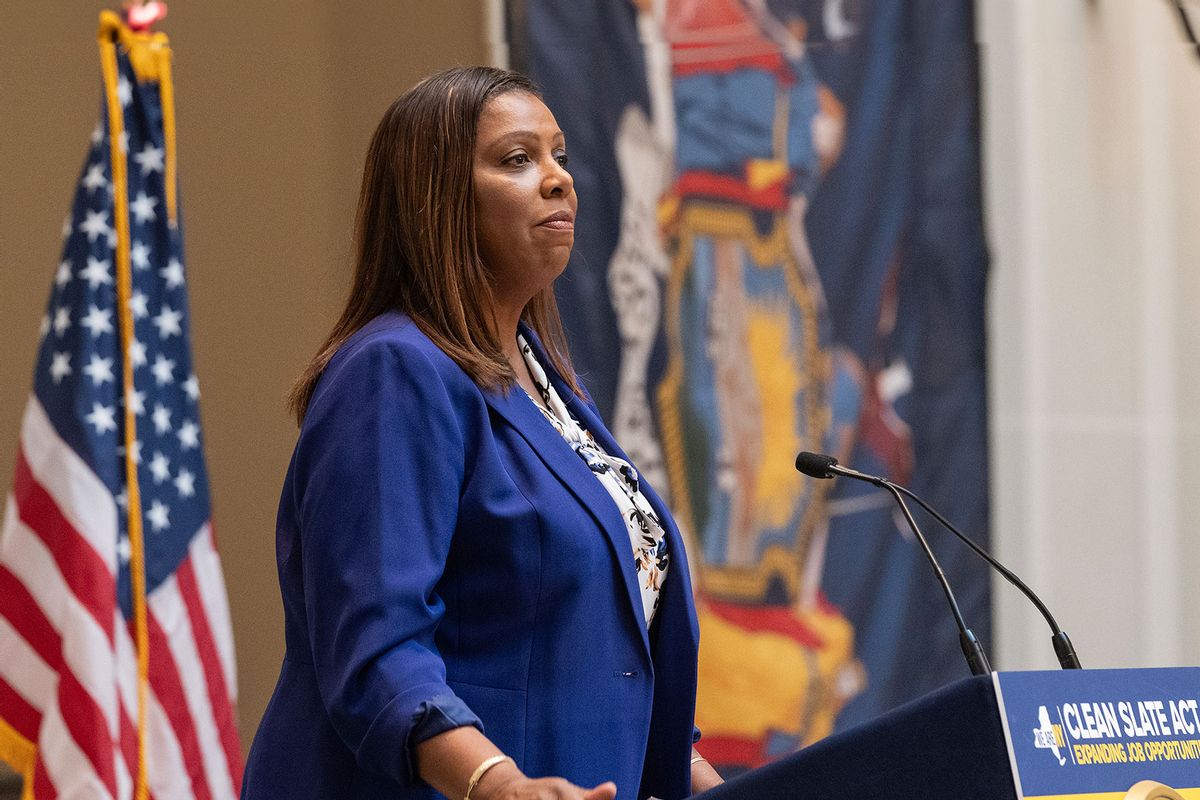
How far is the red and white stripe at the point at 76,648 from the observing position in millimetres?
3076

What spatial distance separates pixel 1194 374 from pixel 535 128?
2746mm

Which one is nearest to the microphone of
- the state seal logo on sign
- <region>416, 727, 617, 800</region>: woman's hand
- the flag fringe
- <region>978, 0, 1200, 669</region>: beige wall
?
the state seal logo on sign

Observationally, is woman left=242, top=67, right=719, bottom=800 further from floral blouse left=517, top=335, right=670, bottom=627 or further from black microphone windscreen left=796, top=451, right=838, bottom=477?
black microphone windscreen left=796, top=451, right=838, bottom=477

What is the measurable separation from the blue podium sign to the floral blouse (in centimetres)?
52

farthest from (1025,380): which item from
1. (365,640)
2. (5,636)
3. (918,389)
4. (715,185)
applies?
(365,640)

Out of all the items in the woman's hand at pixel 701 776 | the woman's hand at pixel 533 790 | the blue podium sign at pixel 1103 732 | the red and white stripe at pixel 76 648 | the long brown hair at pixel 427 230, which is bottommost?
the red and white stripe at pixel 76 648

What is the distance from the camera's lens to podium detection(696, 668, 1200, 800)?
120 centimetres

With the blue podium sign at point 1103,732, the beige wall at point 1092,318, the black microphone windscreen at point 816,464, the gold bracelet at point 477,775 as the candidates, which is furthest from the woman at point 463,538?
the beige wall at point 1092,318

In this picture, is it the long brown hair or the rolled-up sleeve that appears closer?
the rolled-up sleeve

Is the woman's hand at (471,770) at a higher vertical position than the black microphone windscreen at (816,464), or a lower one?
lower

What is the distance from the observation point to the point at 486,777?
137 cm

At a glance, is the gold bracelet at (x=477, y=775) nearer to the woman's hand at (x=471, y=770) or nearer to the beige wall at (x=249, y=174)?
the woman's hand at (x=471, y=770)

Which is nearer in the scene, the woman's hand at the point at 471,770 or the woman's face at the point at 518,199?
the woman's hand at the point at 471,770

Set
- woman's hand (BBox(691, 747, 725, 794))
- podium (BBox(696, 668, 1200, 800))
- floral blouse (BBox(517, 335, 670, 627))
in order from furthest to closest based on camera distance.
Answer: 1. woman's hand (BBox(691, 747, 725, 794))
2. floral blouse (BBox(517, 335, 670, 627))
3. podium (BBox(696, 668, 1200, 800))
